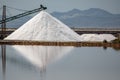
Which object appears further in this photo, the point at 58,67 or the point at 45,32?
the point at 45,32

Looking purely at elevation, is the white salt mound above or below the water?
above

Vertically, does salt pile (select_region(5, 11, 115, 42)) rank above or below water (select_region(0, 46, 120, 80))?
above

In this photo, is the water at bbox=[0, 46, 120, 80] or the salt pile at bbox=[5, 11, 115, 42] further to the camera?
the salt pile at bbox=[5, 11, 115, 42]

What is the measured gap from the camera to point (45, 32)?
41.2 meters

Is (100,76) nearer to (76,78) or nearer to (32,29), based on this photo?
(76,78)

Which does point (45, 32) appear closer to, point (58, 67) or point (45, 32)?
point (45, 32)

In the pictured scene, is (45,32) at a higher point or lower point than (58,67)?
higher

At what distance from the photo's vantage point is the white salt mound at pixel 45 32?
135 ft

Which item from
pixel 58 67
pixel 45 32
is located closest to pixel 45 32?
pixel 45 32

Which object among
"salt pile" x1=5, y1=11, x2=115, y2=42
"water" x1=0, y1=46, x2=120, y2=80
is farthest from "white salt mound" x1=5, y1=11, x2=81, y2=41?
"water" x1=0, y1=46, x2=120, y2=80

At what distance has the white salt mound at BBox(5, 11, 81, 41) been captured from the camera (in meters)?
41.1

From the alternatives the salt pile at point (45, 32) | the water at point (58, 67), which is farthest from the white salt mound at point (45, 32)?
the water at point (58, 67)

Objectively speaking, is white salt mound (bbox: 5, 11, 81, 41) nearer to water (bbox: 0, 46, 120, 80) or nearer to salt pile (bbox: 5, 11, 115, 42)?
salt pile (bbox: 5, 11, 115, 42)

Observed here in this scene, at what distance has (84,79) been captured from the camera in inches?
755
